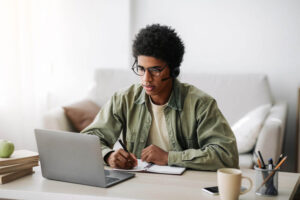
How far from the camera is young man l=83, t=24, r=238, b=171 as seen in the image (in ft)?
5.36

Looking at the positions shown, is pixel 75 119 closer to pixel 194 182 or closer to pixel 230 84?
pixel 230 84

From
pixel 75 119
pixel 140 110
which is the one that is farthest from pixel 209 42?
pixel 140 110

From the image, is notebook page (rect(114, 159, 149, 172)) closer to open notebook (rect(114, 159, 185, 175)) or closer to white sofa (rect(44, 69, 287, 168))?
open notebook (rect(114, 159, 185, 175))

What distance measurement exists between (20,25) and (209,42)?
1.44 metres

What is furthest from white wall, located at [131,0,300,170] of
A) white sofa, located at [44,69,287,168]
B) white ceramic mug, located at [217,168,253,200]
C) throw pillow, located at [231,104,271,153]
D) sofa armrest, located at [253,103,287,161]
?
white ceramic mug, located at [217,168,253,200]

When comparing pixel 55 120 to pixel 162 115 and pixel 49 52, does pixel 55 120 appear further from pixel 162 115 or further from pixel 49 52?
pixel 162 115

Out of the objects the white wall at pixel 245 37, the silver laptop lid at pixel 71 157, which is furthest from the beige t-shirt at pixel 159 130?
the white wall at pixel 245 37

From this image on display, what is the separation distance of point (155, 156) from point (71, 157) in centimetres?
35

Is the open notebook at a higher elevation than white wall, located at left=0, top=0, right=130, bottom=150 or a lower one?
lower

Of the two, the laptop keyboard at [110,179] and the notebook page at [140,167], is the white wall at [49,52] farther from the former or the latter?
the laptop keyboard at [110,179]

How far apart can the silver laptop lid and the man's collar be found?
0.52 metres

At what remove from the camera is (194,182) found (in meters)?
1.38

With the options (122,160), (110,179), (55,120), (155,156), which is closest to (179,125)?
(155,156)

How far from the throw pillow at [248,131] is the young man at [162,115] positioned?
2.91 ft
